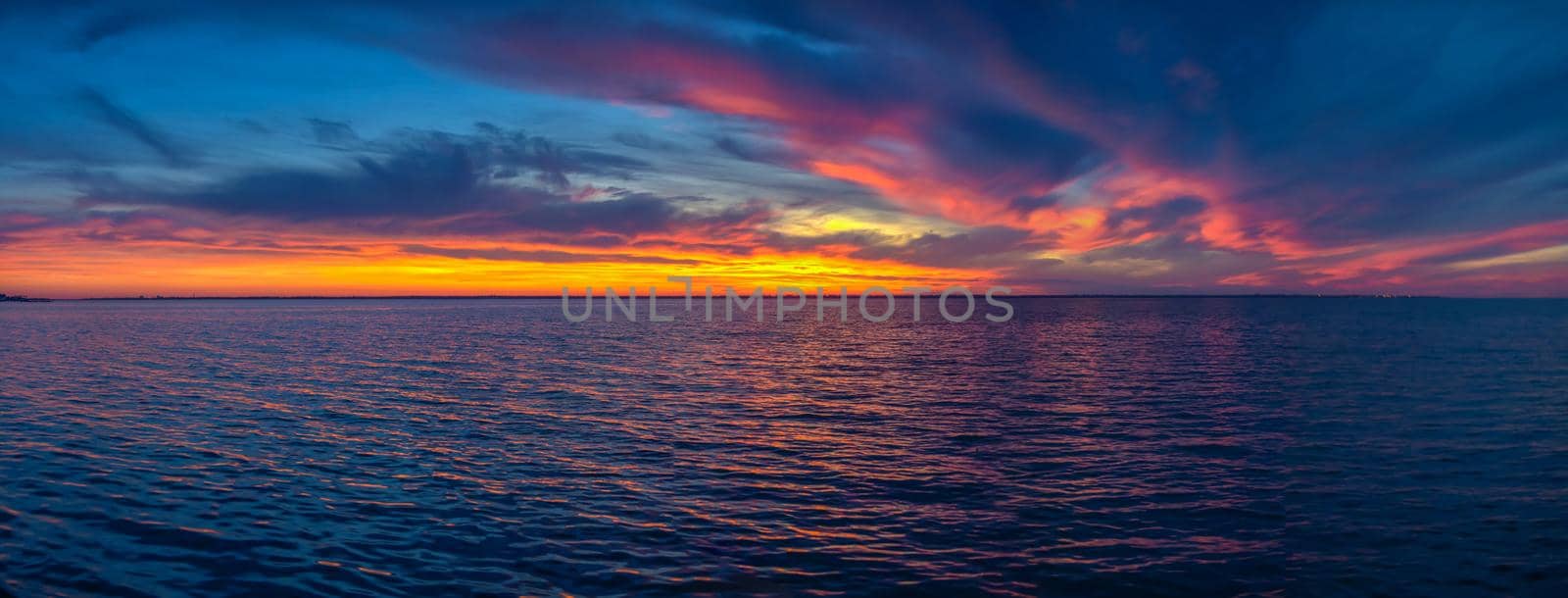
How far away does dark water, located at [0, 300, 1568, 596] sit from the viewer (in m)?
15.3

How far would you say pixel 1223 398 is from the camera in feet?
133

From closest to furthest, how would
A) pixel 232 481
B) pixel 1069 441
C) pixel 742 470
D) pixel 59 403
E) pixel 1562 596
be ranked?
pixel 1562 596, pixel 232 481, pixel 742 470, pixel 1069 441, pixel 59 403

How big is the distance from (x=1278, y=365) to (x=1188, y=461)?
4068cm

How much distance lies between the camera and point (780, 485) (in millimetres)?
22266

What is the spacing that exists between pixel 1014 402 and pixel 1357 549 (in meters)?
22.2

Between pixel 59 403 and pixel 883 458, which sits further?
pixel 59 403

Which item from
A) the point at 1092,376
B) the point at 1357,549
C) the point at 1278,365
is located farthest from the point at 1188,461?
the point at 1278,365

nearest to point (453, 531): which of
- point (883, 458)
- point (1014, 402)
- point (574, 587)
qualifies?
point (574, 587)

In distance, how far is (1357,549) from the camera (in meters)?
16.8

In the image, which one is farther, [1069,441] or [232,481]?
[1069,441]

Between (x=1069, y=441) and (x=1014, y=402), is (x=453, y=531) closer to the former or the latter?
(x=1069, y=441)

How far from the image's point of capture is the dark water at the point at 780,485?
50.2ft

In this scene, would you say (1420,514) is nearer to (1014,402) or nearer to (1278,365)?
(1014,402)

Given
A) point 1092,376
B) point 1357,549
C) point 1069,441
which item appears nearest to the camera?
point 1357,549
